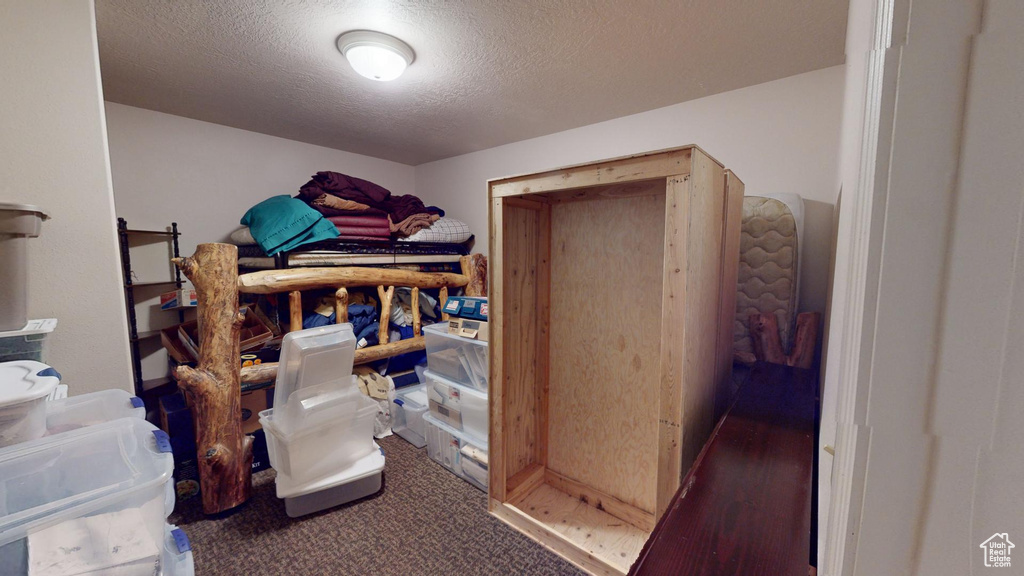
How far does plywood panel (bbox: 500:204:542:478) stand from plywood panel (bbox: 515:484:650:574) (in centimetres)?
20

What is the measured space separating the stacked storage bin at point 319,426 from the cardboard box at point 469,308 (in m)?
0.62

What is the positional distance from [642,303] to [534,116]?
173cm

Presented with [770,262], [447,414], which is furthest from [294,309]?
[770,262]

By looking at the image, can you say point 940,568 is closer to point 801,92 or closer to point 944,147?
point 944,147

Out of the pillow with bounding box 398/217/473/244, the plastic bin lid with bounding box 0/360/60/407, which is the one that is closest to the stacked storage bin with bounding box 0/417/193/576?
the plastic bin lid with bounding box 0/360/60/407

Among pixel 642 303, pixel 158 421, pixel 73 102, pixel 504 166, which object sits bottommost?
pixel 158 421

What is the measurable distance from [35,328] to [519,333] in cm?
173

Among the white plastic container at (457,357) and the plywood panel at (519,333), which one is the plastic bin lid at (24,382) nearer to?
the plywood panel at (519,333)

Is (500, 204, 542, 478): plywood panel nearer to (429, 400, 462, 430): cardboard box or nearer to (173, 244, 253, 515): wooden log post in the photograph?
(429, 400, 462, 430): cardboard box

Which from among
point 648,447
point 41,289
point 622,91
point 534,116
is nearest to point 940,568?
point 648,447

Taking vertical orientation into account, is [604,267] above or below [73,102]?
below

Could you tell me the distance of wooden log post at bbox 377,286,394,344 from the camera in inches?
120

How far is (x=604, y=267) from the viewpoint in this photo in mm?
1860

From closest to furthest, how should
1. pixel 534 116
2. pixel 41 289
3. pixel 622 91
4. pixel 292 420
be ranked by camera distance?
pixel 41 289 → pixel 292 420 → pixel 622 91 → pixel 534 116
